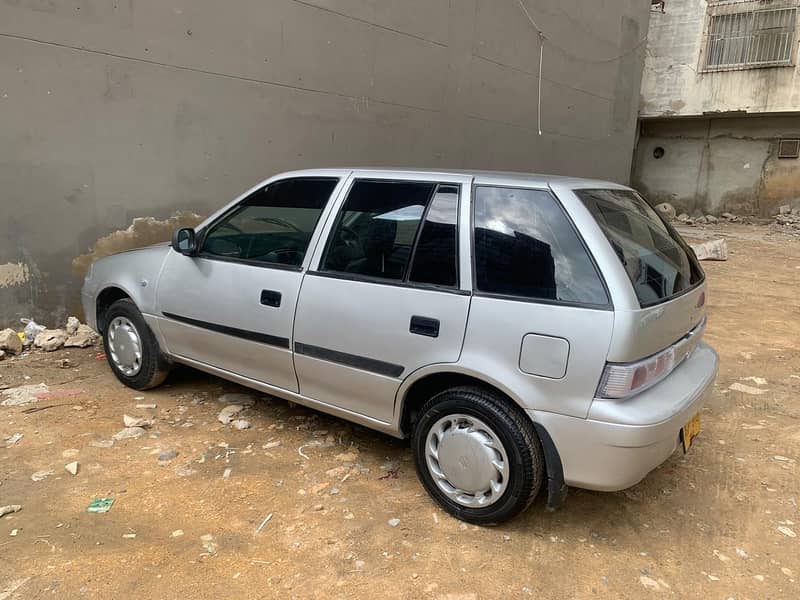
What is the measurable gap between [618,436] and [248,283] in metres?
2.18

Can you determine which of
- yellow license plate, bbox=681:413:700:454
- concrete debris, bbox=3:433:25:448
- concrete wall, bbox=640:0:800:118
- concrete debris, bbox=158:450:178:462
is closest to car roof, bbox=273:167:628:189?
yellow license plate, bbox=681:413:700:454

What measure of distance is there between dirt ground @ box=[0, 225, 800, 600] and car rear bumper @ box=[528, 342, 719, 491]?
0.44 meters

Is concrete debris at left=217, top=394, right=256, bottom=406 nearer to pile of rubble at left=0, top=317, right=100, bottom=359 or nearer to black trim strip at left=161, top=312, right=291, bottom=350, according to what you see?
black trim strip at left=161, top=312, right=291, bottom=350

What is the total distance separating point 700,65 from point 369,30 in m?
13.3

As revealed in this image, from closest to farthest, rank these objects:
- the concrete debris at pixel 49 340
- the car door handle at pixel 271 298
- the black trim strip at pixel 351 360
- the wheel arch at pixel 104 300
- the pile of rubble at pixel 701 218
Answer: the black trim strip at pixel 351 360 < the car door handle at pixel 271 298 < the wheel arch at pixel 104 300 < the concrete debris at pixel 49 340 < the pile of rubble at pixel 701 218

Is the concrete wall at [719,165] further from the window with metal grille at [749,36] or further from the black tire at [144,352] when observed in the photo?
the black tire at [144,352]

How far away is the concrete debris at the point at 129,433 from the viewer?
3.63m

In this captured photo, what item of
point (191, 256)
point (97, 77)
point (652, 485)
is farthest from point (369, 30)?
point (652, 485)

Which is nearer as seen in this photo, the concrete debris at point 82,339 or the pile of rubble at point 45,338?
the pile of rubble at point 45,338

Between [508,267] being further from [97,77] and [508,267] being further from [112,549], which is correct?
[97,77]

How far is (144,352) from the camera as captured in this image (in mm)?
4117

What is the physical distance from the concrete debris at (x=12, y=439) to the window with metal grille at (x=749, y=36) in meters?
18.6

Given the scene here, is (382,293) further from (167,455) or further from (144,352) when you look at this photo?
(144,352)

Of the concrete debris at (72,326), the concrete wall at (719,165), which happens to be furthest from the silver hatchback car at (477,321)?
the concrete wall at (719,165)
